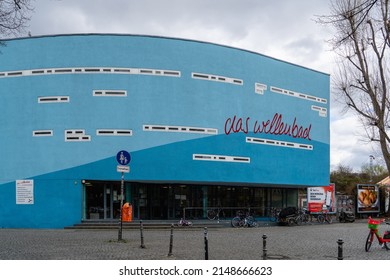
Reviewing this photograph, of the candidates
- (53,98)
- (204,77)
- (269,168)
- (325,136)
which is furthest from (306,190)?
(53,98)

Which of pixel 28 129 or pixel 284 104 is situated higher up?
pixel 284 104

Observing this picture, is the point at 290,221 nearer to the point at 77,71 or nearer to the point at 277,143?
the point at 277,143

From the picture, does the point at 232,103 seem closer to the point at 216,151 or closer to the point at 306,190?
the point at 216,151

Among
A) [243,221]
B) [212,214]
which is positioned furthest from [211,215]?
[243,221]

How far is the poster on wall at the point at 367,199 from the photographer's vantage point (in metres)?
39.6

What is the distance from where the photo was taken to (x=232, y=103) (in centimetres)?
2986

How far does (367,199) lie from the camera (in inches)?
1585

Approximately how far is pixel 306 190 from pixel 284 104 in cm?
856

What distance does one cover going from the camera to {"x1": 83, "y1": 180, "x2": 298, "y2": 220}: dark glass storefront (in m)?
27.5

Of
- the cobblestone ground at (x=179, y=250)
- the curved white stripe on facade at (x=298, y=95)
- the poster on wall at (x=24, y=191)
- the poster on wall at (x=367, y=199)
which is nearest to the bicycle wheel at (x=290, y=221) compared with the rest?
the curved white stripe on facade at (x=298, y=95)

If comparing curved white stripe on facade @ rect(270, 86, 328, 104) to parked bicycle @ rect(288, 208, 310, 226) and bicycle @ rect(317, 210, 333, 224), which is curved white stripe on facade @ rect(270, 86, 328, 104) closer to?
parked bicycle @ rect(288, 208, 310, 226)

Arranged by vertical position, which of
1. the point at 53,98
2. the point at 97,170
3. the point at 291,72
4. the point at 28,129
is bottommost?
the point at 97,170

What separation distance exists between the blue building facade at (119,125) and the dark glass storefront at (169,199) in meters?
0.06

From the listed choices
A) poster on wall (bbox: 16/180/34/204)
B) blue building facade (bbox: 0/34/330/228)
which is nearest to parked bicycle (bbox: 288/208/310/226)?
blue building facade (bbox: 0/34/330/228)
